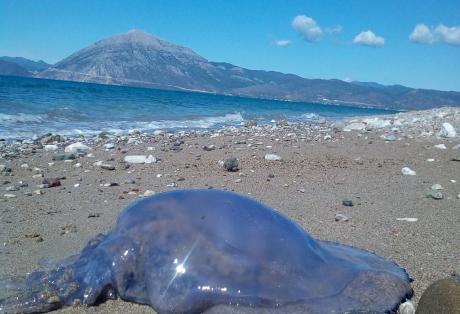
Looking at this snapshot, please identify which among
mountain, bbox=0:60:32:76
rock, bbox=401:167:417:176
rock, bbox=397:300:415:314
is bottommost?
rock, bbox=401:167:417:176

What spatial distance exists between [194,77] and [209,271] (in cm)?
→ 14829

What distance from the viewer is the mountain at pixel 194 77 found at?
113 m

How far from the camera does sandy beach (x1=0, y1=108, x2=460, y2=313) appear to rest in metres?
3.59

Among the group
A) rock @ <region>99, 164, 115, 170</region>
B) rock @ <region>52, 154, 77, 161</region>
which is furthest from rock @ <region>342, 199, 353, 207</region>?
rock @ <region>52, 154, 77, 161</region>

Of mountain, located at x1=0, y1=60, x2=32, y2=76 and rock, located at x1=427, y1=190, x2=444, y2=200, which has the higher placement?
mountain, located at x1=0, y1=60, x2=32, y2=76

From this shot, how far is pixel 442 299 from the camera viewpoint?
222 centimetres

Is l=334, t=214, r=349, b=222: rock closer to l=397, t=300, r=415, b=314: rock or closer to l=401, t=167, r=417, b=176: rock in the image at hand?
l=397, t=300, r=415, b=314: rock

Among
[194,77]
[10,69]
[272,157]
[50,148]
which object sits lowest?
[50,148]

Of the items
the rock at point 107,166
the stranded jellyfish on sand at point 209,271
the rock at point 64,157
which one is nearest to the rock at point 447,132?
the rock at point 107,166

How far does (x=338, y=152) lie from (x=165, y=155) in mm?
3423

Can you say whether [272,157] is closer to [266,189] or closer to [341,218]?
[266,189]

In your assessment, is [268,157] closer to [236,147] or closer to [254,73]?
[236,147]

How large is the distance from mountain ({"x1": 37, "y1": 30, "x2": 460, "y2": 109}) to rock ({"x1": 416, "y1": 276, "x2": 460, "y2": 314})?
330ft

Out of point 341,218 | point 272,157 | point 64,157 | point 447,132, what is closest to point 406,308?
point 341,218
